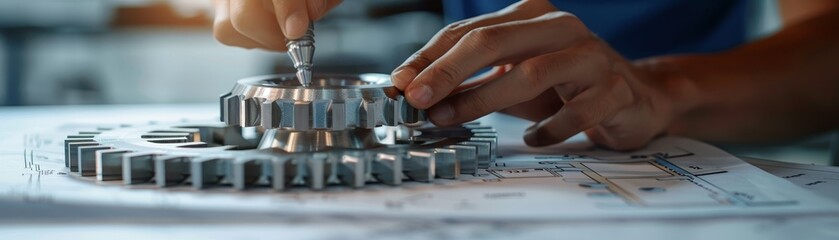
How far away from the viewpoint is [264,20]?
1097mm

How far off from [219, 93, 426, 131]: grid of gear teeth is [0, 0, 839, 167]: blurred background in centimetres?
231

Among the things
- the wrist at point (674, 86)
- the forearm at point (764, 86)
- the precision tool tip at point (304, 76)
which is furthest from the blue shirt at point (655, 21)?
the precision tool tip at point (304, 76)

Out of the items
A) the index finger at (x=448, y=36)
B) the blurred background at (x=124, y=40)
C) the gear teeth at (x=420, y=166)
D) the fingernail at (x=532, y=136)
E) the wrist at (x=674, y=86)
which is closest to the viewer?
the gear teeth at (x=420, y=166)

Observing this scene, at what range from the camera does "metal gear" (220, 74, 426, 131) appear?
86 cm

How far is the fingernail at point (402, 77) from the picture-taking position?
92 cm

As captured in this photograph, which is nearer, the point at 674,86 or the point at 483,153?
the point at 483,153

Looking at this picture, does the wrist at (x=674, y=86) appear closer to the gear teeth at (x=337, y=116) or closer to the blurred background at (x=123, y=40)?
the gear teeth at (x=337, y=116)

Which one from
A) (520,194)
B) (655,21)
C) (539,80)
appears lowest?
(520,194)

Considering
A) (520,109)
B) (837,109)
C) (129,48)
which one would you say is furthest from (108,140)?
(129,48)

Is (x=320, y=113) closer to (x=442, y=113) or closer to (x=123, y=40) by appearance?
(x=442, y=113)

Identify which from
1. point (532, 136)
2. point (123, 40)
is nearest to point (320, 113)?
point (532, 136)

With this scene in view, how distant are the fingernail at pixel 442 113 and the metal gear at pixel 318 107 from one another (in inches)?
1.2

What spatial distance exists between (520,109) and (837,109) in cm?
66

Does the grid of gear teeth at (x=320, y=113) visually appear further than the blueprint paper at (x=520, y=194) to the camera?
Yes
